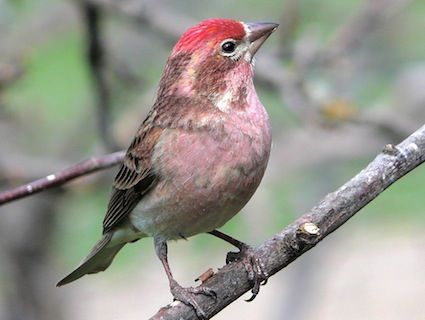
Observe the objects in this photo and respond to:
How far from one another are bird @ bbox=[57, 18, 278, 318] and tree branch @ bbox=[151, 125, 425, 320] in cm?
43

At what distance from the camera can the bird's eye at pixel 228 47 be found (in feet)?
19.4

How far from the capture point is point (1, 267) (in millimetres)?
8789

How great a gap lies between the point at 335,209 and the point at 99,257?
2117 millimetres

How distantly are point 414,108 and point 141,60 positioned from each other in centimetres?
235

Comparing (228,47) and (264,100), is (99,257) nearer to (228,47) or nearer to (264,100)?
(228,47)

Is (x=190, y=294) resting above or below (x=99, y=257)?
below

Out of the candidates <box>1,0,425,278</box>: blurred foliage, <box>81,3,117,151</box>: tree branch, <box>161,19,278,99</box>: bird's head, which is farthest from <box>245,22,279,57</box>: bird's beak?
<box>1,0,425,278</box>: blurred foliage

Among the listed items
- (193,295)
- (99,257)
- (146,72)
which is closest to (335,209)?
(193,295)

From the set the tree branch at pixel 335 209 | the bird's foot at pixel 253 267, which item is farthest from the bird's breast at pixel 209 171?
the tree branch at pixel 335 209

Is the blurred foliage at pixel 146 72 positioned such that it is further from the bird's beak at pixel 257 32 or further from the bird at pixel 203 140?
the bird's beak at pixel 257 32

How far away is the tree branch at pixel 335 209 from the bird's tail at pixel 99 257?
4.96ft

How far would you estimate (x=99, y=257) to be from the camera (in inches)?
261

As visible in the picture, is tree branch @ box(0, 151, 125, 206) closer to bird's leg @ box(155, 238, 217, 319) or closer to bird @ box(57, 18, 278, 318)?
bird @ box(57, 18, 278, 318)

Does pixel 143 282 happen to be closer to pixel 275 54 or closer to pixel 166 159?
pixel 275 54
